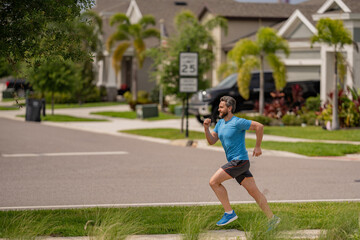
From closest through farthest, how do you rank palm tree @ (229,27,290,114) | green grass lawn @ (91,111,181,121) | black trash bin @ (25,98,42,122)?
palm tree @ (229,27,290,114) < black trash bin @ (25,98,42,122) < green grass lawn @ (91,111,181,121)

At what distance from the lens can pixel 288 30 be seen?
30922 mm

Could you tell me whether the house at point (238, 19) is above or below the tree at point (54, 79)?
above

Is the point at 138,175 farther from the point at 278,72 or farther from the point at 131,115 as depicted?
the point at 131,115

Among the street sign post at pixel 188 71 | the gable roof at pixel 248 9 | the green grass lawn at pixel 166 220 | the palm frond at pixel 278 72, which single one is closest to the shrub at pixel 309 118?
the palm frond at pixel 278 72

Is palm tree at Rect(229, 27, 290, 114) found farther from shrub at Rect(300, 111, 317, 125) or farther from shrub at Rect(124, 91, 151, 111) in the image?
shrub at Rect(124, 91, 151, 111)

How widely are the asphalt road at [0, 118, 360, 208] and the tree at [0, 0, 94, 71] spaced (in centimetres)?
272

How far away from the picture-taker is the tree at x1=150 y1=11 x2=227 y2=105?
2597 cm

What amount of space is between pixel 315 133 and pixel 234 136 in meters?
14.7

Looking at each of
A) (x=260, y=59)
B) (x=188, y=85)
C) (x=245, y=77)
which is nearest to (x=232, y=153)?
(x=188, y=85)

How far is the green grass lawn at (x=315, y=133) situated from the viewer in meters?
20.7

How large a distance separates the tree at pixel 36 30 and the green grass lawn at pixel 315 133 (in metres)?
13.3

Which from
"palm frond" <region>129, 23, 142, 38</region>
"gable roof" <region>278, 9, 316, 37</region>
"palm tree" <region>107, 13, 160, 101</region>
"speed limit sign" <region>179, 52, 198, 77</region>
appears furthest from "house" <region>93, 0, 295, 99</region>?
"speed limit sign" <region>179, 52, 198, 77</region>

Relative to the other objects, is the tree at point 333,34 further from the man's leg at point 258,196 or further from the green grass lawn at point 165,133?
the man's leg at point 258,196

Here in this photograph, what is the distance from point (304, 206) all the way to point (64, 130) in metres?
18.7
